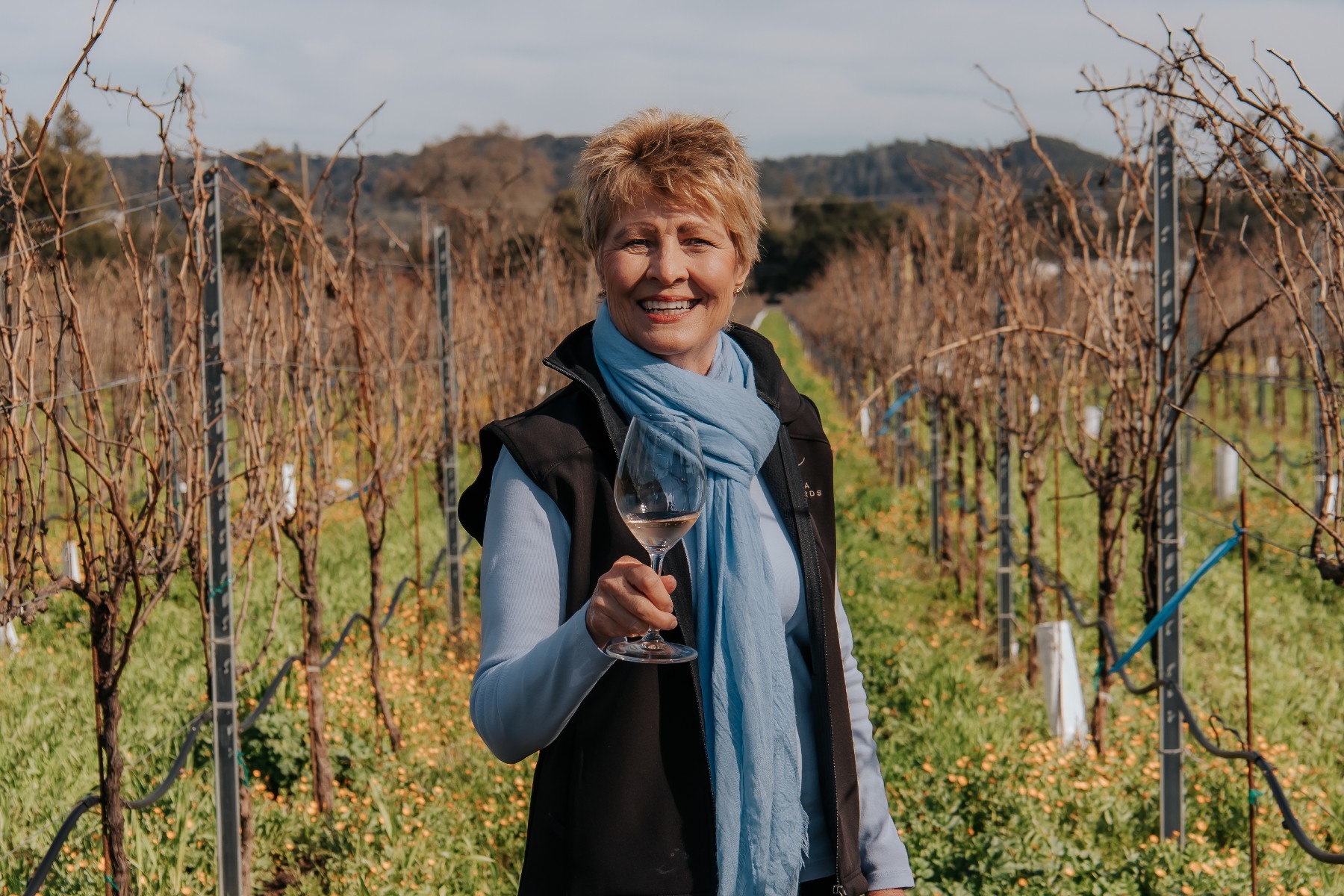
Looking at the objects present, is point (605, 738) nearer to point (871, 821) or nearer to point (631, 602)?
point (631, 602)

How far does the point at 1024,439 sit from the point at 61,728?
193 inches

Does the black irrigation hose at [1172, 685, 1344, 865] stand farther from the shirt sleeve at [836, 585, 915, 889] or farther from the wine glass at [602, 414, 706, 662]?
the wine glass at [602, 414, 706, 662]

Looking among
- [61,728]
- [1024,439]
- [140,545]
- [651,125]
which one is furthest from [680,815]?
[1024,439]

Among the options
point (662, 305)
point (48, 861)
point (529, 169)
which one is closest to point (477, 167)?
point (529, 169)

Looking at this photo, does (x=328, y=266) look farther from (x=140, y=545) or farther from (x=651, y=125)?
(x=651, y=125)

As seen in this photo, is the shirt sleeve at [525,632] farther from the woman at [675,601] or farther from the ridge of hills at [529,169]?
the ridge of hills at [529,169]

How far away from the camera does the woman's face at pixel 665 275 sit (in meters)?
1.79

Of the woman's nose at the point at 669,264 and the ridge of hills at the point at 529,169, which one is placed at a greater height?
the ridge of hills at the point at 529,169

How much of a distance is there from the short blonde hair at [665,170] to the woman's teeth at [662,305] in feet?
0.40

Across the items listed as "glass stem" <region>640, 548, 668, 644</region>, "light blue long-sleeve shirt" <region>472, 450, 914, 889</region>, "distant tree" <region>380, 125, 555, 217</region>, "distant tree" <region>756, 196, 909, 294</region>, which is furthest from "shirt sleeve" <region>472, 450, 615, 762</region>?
"distant tree" <region>756, 196, 909, 294</region>

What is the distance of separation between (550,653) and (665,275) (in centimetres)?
60

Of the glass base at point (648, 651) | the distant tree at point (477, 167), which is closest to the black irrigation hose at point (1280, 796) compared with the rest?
the glass base at point (648, 651)

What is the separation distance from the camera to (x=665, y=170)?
5.80 feet

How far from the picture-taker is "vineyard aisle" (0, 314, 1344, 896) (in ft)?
13.5
